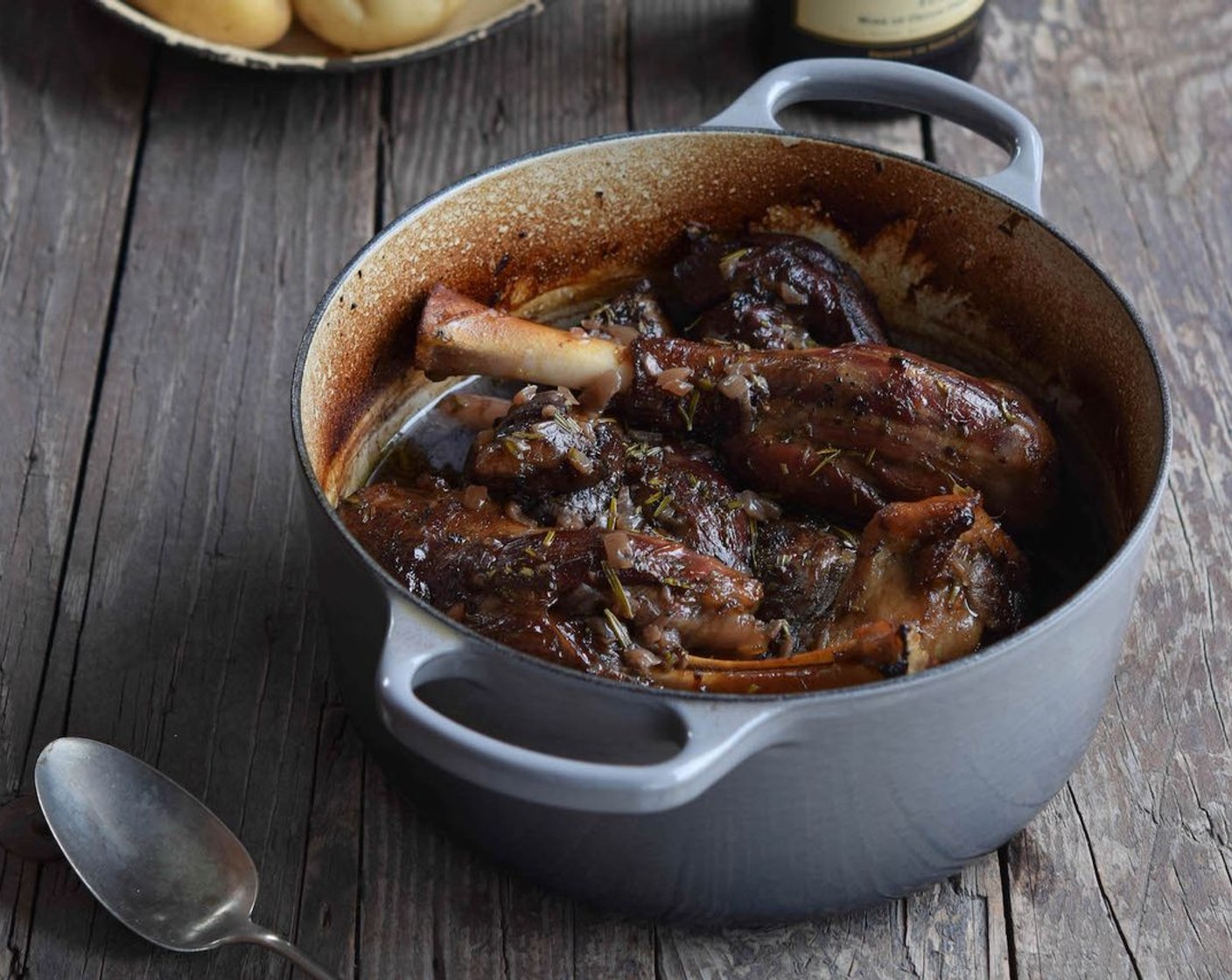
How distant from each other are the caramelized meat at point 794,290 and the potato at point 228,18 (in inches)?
42.6

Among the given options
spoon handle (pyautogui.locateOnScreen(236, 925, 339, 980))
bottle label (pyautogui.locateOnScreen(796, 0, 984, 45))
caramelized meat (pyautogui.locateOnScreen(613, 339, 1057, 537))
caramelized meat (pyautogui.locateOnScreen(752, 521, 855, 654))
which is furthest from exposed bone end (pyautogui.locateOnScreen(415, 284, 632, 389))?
bottle label (pyautogui.locateOnScreen(796, 0, 984, 45))

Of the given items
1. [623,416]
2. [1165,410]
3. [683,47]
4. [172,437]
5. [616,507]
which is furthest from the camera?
[683,47]

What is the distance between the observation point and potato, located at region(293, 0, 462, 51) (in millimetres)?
2744

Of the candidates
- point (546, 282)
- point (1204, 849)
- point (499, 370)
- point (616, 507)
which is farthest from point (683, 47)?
point (1204, 849)

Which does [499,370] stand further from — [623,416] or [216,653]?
[216,653]

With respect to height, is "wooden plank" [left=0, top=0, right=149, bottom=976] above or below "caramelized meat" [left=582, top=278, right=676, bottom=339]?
below

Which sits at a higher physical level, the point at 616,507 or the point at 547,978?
the point at 616,507

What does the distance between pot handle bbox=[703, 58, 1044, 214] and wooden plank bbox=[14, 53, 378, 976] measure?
2.85 feet

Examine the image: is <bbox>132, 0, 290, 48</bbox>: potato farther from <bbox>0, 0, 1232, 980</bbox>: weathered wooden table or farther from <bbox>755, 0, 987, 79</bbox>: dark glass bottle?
<bbox>755, 0, 987, 79</bbox>: dark glass bottle

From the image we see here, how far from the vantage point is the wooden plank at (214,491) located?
6.37 feet

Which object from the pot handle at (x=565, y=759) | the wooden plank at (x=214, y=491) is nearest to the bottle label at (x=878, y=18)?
the wooden plank at (x=214, y=491)

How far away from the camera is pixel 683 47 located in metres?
3.06

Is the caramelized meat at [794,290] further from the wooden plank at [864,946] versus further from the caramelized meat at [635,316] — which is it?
the wooden plank at [864,946]

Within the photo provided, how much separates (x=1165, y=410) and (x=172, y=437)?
4.84 feet
